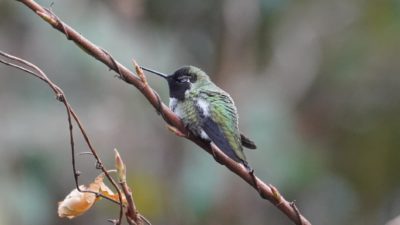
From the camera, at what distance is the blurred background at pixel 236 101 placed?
6.40 metres

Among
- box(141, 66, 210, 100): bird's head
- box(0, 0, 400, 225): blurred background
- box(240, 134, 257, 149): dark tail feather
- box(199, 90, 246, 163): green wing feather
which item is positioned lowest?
box(0, 0, 400, 225): blurred background

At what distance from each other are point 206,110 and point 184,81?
24 centimetres

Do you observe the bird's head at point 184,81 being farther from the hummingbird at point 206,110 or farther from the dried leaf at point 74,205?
the dried leaf at point 74,205

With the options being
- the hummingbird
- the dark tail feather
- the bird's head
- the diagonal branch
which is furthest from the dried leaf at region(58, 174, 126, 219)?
the bird's head

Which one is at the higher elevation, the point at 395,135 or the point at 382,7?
the point at 382,7

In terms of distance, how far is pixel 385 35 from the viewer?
24.2 ft

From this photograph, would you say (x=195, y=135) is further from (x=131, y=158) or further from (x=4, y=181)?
(x=131, y=158)

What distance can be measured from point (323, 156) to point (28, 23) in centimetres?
299

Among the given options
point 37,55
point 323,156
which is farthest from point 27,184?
point 323,156

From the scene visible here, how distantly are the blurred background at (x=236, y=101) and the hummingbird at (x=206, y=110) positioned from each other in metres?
2.73

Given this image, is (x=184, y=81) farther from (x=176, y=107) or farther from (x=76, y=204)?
(x=76, y=204)

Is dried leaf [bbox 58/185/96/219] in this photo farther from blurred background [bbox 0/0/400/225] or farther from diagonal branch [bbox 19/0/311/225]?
blurred background [bbox 0/0/400/225]

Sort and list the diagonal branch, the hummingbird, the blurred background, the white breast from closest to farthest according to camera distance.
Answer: the diagonal branch < the hummingbird < the white breast < the blurred background

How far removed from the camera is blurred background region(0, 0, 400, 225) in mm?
6398
